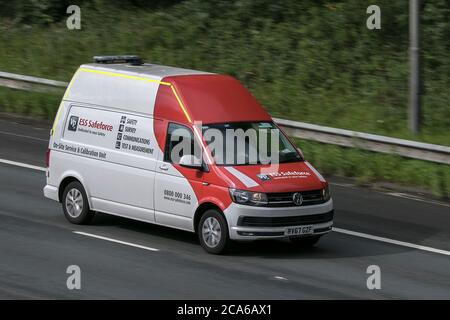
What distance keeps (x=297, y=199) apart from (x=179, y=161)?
1726 mm

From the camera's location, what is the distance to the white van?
1509cm

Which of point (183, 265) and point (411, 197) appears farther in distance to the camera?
point (411, 197)

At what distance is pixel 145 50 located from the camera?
2841 cm

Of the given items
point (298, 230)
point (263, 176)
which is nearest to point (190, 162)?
point (263, 176)

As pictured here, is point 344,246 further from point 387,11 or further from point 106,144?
point 387,11

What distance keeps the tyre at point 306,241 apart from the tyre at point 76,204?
10.3ft

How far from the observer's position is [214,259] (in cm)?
1500

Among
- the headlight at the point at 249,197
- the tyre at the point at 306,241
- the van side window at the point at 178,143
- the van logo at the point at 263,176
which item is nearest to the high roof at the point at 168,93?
the van side window at the point at 178,143

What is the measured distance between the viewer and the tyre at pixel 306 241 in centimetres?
1592

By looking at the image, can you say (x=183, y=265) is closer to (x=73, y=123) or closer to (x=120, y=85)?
(x=120, y=85)

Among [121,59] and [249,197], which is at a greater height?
[121,59]

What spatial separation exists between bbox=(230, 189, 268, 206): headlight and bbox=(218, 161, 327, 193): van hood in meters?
0.06

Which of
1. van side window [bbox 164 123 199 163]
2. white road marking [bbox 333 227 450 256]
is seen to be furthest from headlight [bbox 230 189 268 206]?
white road marking [bbox 333 227 450 256]

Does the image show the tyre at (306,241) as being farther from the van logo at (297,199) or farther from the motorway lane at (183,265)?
the van logo at (297,199)
